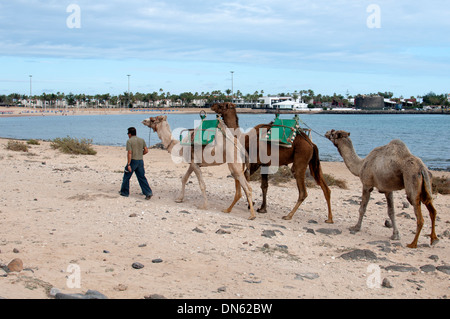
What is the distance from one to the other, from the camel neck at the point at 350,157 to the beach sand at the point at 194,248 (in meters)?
1.30

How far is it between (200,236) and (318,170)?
13.2 ft

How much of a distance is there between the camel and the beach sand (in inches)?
27.7

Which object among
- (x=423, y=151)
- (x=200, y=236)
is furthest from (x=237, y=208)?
(x=423, y=151)

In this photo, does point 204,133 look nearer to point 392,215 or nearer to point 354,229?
point 354,229

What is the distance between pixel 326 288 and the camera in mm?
6508

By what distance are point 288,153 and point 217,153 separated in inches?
64.7

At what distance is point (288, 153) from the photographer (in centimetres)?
1125

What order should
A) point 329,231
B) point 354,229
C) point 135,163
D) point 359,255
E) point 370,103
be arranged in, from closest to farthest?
1. point 359,255
2. point 329,231
3. point 354,229
4. point 135,163
5. point 370,103

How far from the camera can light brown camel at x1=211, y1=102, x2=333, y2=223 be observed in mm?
11133

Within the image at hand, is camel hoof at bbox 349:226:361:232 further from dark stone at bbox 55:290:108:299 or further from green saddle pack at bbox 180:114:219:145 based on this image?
dark stone at bbox 55:290:108:299

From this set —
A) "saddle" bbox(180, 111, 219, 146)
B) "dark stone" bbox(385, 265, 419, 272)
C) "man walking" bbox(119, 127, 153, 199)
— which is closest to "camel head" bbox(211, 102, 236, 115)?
"saddle" bbox(180, 111, 219, 146)

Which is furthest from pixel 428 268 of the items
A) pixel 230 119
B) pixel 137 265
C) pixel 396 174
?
pixel 230 119

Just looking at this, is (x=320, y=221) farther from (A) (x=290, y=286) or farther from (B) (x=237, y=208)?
(A) (x=290, y=286)

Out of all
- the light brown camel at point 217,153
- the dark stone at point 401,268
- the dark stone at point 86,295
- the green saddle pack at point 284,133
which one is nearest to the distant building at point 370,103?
the green saddle pack at point 284,133
